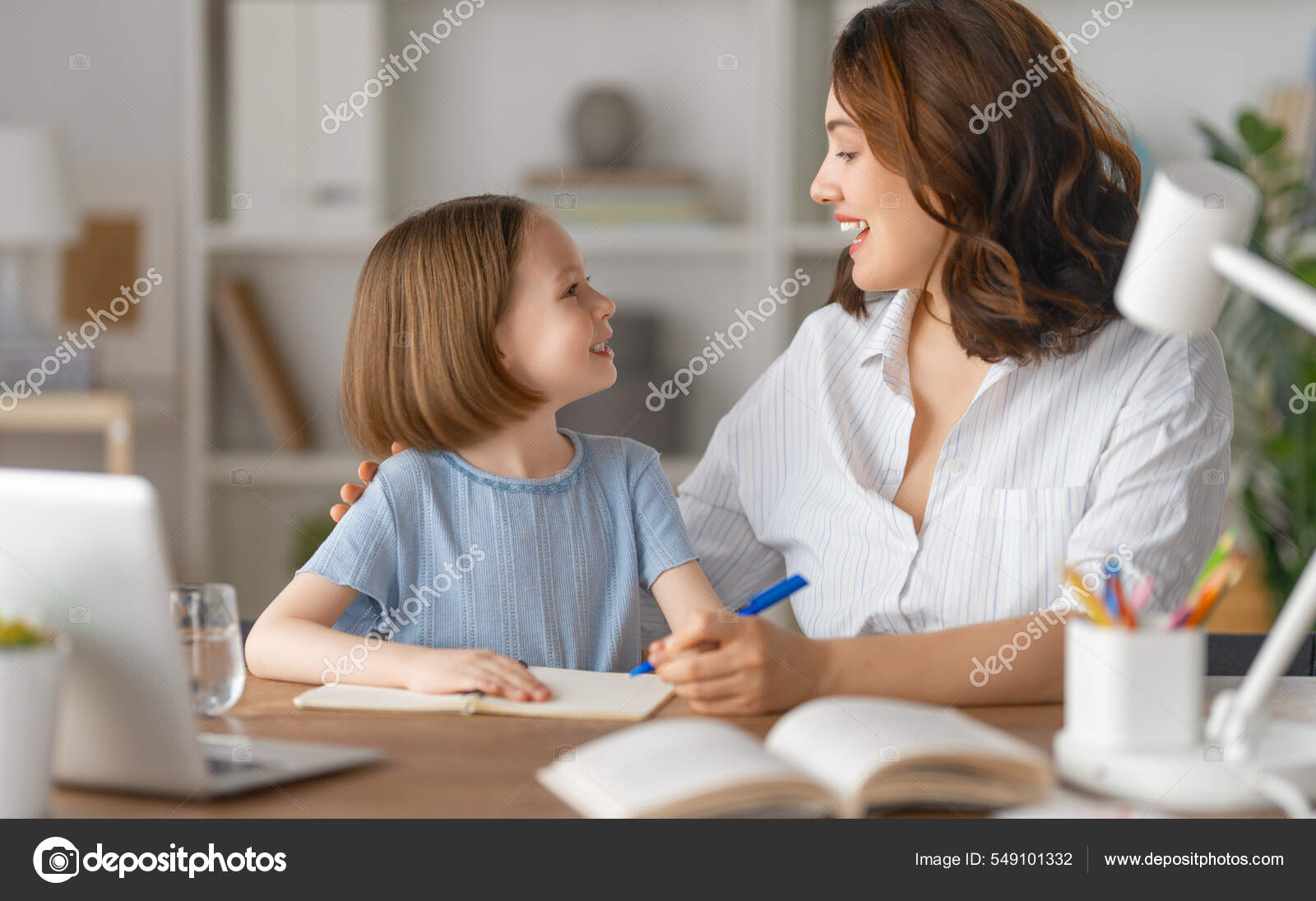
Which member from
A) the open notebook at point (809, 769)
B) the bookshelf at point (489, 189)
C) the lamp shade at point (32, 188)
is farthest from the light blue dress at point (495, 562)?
the lamp shade at point (32, 188)

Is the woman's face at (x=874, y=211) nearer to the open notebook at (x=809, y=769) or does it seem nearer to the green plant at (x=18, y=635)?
the open notebook at (x=809, y=769)

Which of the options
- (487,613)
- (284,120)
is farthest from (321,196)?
(487,613)

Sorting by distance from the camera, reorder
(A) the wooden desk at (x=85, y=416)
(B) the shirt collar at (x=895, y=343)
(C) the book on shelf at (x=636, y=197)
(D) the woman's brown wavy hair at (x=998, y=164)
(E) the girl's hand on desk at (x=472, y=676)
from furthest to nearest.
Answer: (C) the book on shelf at (x=636, y=197) < (A) the wooden desk at (x=85, y=416) < (B) the shirt collar at (x=895, y=343) < (D) the woman's brown wavy hair at (x=998, y=164) < (E) the girl's hand on desk at (x=472, y=676)

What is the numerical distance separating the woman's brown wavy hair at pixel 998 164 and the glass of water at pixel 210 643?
0.89m

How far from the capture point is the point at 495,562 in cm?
139

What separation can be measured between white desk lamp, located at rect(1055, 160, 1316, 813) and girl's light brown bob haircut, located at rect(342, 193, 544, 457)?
0.73 m

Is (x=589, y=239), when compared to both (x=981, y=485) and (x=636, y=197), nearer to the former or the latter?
(x=636, y=197)

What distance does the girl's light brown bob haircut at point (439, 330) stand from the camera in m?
1.41

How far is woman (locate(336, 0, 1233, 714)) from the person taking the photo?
1.39 metres

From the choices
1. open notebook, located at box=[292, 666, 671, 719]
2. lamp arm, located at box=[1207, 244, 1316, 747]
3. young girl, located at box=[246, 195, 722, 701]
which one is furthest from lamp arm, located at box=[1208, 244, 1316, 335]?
young girl, located at box=[246, 195, 722, 701]

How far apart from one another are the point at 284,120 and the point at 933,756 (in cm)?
292

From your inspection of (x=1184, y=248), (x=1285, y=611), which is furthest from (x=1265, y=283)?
(x=1285, y=611)

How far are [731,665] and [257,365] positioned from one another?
2549mm

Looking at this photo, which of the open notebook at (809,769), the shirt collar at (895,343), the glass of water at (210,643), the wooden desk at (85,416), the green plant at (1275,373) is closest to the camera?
the open notebook at (809,769)
